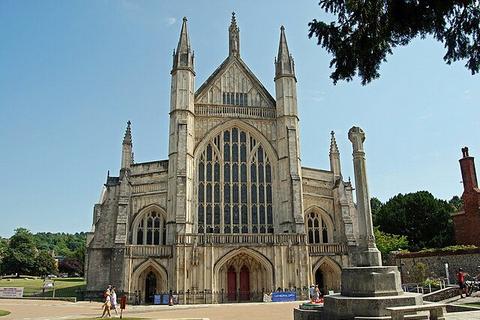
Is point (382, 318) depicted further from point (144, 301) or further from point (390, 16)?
point (144, 301)

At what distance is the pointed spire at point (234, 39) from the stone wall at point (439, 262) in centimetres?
2438

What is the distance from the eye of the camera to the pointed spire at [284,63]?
4019 centimetres

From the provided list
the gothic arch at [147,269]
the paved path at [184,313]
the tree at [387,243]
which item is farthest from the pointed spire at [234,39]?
the paved path at [184,313]

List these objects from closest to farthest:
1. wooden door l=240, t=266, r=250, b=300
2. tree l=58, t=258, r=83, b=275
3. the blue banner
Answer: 1. the blue banner
2. wooden door l=240, t=266, r=250, b=300
3. tree l=58, t=258, r=83, b=275

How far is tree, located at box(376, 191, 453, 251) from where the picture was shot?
5134cm

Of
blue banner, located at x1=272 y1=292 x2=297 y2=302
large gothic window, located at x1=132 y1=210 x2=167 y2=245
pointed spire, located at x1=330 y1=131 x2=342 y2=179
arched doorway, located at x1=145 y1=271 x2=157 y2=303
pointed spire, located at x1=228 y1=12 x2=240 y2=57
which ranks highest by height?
pointed spire, located at x1=228 y1=12 x2=240 y2=57

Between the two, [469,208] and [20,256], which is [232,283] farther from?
[20,256]

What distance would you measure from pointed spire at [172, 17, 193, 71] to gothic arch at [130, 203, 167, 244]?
13.0m

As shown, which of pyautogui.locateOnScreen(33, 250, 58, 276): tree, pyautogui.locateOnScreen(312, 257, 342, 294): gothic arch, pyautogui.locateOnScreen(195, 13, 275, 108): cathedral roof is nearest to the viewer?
pyautogui.locateOnScreen(312, 257, 342, 294): gothic arch

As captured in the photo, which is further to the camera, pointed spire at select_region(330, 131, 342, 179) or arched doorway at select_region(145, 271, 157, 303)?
pointed spire at select_region(330, 131, 342, 179)

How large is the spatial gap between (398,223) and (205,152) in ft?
95.3

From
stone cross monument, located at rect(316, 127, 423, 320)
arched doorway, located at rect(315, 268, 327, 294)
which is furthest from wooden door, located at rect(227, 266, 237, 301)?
stone cross monument, located at rect(316, 127, 423, 320)

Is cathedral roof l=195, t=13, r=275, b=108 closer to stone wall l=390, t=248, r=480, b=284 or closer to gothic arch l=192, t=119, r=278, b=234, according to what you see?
gothic arch l=192, t=119, r=278, b=234

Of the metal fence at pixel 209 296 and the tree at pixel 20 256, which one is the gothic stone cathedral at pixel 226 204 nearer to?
the metal fence at pixel 209 296
